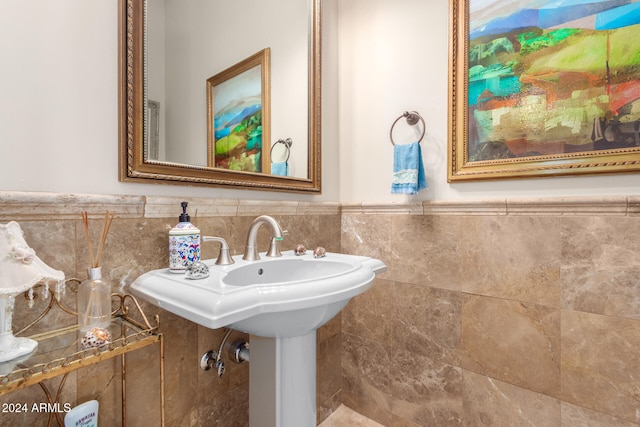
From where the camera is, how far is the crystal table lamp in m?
0.56

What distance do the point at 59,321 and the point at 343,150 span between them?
4.33 feet

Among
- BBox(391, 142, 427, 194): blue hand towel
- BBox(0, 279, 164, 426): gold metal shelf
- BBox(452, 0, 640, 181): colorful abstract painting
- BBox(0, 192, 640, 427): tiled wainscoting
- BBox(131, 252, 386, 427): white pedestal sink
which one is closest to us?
BBox(0, 279, 164, 426): gold metal shelf

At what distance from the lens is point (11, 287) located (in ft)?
1.84

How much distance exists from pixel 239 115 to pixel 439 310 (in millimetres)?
1151

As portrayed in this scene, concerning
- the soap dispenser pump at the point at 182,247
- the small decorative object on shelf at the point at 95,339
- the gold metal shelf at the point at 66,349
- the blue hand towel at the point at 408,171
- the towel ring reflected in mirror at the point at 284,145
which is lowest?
the gold metal shelf at the point at 66,349

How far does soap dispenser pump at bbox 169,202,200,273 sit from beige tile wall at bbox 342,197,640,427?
0.88 meters

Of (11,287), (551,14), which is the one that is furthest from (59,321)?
(551,14)

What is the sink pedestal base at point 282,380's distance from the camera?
89 centimetres

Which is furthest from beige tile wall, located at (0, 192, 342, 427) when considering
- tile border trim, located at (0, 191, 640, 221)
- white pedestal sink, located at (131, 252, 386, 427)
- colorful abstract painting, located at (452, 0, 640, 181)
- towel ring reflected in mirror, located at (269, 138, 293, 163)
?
colorful abstract painting, located at (452, 0, 640, 181)

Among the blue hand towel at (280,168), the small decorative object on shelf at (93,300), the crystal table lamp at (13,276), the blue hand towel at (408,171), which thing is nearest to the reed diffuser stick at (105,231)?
the small decorative object on shelf at (93,300)

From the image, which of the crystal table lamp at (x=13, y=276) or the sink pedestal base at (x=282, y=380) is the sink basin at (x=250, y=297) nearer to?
the sink pedestal base at (x=282, y=380)

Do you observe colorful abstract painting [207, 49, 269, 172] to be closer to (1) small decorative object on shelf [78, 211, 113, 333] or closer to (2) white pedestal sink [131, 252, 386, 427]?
(2) white pedestal sink [131, 252, 386, 427]

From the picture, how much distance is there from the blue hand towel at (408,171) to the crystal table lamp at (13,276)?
44.7 inches

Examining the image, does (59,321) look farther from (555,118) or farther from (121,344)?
(555,118)
